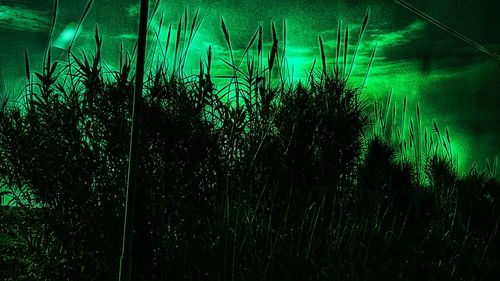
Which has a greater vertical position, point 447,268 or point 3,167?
point 3,167

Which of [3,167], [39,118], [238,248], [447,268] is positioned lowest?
[447,268]

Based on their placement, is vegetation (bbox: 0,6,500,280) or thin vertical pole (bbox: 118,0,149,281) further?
vegetation (bbox: 0,6,500,280)

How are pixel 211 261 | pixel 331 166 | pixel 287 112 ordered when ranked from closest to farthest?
pixel 211 261 → pixel 287 112 → pixel 331 166

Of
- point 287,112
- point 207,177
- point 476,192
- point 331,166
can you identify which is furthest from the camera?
point 476,192

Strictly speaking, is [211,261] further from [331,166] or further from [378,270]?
[331,166]

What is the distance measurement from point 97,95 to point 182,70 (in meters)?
0.49

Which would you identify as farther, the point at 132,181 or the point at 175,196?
the point at 175,196

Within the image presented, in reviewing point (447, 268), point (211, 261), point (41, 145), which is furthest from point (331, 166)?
point (41, 145)

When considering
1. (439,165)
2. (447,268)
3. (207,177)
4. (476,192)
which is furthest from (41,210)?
(476,192)

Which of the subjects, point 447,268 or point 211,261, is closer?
point 211,261

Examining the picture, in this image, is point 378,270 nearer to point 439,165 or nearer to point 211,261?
point 211,261

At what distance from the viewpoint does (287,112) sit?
3.32 meters

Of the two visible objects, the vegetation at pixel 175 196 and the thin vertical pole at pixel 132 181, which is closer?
the thin vertical pole at pixel 132 181

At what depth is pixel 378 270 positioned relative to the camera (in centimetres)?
225
